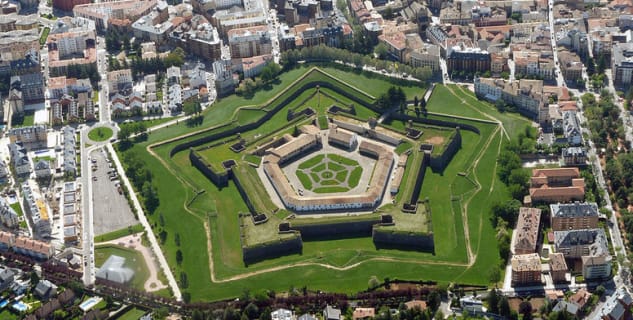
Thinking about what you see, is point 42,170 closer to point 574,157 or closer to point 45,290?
point 45,290

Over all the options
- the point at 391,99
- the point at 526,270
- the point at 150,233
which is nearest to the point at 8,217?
the point at 150,233

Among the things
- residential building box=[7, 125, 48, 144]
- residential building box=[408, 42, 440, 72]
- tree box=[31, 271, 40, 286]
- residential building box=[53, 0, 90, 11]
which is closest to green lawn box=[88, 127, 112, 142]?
residential building box=[7, 125, 48, 144]

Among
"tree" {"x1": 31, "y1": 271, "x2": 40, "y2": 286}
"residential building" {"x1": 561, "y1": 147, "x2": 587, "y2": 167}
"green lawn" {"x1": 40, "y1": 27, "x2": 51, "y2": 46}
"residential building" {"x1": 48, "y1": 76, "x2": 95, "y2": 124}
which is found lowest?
"tree" {"x1": 31, "y1": 271, "x2": 40, "y2": 286}

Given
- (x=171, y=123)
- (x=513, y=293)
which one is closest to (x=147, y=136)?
(x=171, y=123)

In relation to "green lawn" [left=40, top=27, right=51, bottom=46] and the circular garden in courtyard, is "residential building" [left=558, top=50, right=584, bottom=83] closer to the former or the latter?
the circular garden in courtyard

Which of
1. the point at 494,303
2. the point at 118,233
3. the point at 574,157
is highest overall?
the point at 574,157

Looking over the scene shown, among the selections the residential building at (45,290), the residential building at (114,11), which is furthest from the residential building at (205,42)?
the residential building at (45,290)

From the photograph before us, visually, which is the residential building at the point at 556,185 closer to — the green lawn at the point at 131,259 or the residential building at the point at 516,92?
the residential building at the point at 516,92
